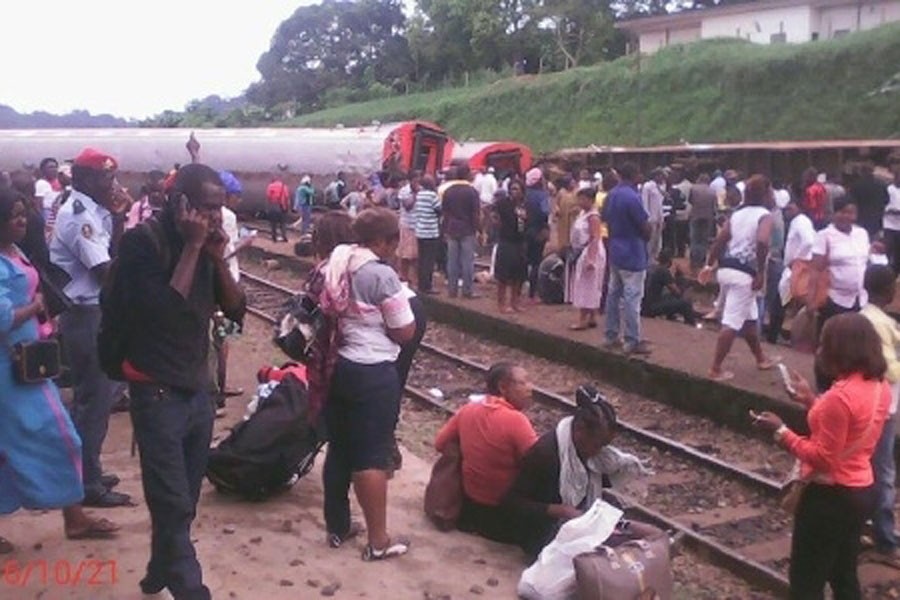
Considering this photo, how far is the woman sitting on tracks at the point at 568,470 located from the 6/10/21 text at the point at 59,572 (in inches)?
78.0

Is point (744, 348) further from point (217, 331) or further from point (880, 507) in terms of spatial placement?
point (217, 331)

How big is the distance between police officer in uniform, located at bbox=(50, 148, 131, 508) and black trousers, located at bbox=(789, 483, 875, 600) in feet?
11.3

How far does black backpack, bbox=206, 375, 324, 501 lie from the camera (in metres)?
6.30

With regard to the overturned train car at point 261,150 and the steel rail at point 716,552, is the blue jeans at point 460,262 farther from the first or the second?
the overturned train car at point 261,150

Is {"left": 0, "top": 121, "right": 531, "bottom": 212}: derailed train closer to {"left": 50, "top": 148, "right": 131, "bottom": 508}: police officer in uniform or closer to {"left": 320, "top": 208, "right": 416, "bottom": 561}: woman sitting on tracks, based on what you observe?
{"left": 50, "top": 148, "right": 131, "bottom": 508}: police officer in uniform

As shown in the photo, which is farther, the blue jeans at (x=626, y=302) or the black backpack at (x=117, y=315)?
the blue jeans at (x=626, y=302)

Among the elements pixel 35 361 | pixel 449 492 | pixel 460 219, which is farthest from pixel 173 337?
pixel 460 219

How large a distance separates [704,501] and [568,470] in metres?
2.55

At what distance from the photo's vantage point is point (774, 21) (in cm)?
4312

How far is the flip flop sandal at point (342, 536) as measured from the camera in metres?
5.76

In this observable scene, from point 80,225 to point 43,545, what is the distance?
1609 millimetres

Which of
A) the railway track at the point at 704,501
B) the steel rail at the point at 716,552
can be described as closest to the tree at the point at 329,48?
the railway track at the point at 704,501

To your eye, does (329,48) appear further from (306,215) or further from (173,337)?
(173,337)

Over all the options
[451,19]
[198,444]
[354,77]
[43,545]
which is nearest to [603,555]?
[198,444]
